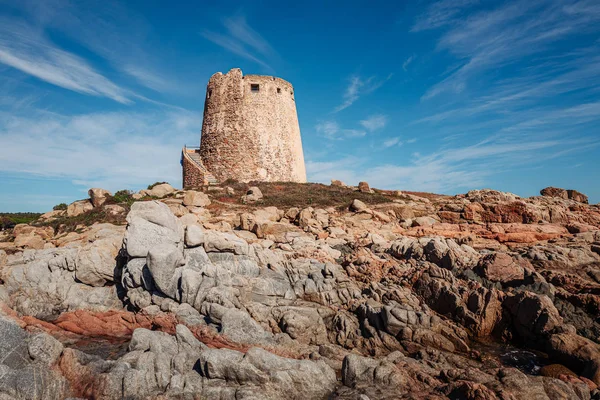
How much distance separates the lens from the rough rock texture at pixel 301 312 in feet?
26.4

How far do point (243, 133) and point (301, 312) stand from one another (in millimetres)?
23757

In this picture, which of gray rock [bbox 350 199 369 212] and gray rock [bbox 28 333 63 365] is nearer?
gray rock [bbox 28 333 63 365]

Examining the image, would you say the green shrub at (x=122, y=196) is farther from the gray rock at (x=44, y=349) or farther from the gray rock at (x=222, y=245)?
the gray rock at (x=44, y=349)

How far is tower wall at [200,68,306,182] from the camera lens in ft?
108

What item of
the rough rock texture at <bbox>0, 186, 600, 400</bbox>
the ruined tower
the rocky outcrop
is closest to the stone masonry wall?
the ruined tower

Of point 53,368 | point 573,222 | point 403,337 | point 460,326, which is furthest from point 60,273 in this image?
point 573,222

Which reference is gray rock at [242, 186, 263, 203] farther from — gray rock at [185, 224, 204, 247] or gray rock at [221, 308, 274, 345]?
gray rock at [221, 308, 274, 345]

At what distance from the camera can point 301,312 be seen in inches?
469

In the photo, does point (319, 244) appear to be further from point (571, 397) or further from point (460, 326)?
point (571, 397)

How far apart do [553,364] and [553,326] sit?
4.60 ft

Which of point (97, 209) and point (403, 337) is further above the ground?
point (97, 209)

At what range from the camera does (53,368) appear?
7.97m

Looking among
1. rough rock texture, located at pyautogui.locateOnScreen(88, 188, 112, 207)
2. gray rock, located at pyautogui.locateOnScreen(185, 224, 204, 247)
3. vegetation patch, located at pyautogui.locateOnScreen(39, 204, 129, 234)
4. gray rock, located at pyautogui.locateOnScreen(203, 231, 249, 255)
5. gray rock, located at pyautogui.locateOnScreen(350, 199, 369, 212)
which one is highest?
rough rock texture, located at pyautogui.locateOnScreen(88, 188, 112, 207)

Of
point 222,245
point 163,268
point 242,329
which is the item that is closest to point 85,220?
point 222,245
